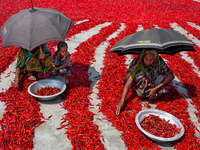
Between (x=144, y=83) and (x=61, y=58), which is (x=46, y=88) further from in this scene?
(x=144, y=83)

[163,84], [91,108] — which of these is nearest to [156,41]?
[163,84]

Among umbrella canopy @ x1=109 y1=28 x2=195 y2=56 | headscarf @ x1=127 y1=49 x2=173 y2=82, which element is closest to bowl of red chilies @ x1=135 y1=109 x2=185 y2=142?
headscarf @ x1=127 y1=49 x2=173 y2=82

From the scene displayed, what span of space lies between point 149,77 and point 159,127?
1130 mm

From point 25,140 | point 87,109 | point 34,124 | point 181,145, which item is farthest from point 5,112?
point 181,145

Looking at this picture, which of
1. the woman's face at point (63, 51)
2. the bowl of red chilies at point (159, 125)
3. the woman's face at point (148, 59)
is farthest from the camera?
the woman's face at point (63, 51)

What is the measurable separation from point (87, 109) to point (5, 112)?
5.78ft

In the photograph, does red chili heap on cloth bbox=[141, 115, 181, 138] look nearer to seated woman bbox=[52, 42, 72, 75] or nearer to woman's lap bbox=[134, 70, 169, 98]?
woman's lap bbox=[134, 70, 169, 98]

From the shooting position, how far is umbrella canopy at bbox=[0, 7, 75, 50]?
2938 mm

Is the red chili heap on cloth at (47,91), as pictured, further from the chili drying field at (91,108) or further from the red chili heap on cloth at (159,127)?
the red chili heap on cloth at (159,127)

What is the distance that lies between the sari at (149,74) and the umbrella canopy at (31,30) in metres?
1.71

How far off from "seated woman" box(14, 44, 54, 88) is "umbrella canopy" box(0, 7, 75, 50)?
2.48 feet

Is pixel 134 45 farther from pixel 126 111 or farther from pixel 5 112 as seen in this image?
pixel 5 112

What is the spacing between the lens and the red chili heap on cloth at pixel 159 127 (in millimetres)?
2828

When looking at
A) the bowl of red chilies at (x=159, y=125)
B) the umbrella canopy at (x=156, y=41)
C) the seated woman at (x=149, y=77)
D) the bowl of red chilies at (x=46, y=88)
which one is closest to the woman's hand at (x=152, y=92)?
the seated woman at (x=149, y=77)
